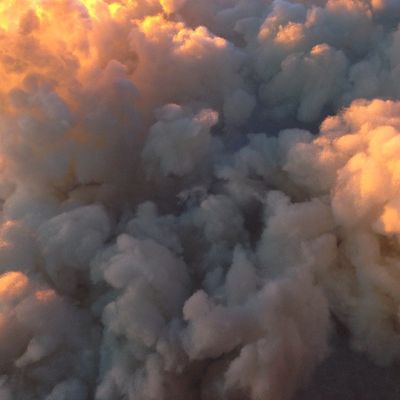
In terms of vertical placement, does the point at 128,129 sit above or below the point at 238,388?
above

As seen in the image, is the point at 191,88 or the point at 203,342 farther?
the point at 191,88

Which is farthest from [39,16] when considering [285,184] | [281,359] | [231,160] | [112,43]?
[281,359]

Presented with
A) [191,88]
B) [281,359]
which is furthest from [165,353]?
[191,88]

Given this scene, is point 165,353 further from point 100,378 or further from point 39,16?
point 39,16

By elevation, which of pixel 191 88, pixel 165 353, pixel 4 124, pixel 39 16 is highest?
pixel 39 16

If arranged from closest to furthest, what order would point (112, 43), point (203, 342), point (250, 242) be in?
point (203, 342)
point (250, 242)
point (112, 43)

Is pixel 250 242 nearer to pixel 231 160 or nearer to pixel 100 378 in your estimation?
pixel 231 160

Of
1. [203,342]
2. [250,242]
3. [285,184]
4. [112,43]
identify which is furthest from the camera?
[112,43]
